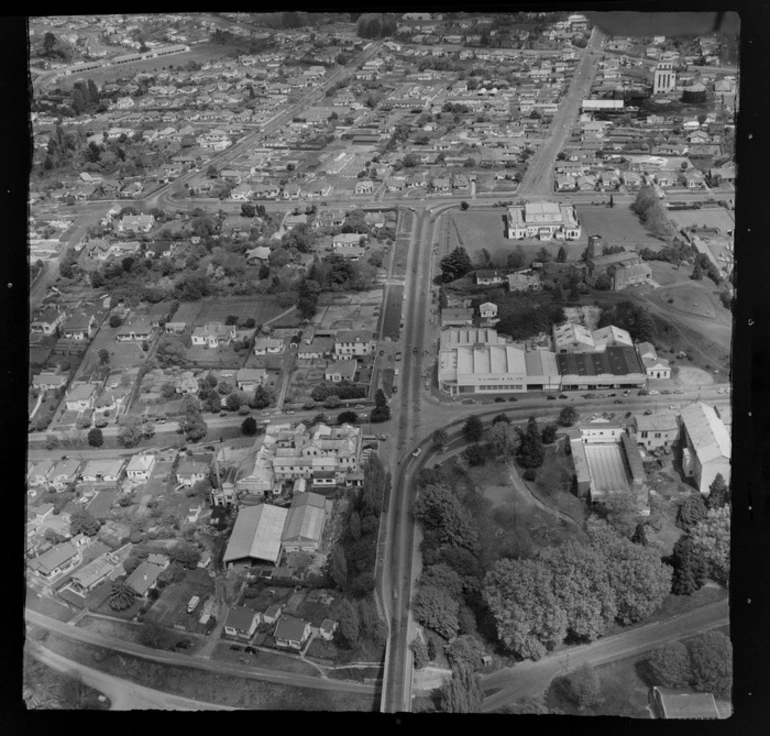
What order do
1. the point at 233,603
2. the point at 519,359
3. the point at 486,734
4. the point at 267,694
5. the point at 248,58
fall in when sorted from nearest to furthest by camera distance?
the point at 486,734, the point at 267,694, the point at 233,603, the point at 519,359, the point at 248,58

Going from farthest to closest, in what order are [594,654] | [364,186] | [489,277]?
[364,186]
[489,277]
[594,654]

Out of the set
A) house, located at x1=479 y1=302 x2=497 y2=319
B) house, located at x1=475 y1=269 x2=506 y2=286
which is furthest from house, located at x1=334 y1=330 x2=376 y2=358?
house, located at x1=475 y1=269 x2=506 y2=286

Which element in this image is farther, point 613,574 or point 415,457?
point 415,457

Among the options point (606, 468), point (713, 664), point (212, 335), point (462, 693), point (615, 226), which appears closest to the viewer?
point (713, 664)

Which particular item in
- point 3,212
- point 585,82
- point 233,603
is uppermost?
point 3,212

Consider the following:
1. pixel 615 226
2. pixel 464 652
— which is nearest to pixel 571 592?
pixel 464 652

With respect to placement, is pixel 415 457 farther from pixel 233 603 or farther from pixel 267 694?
pixel 267 694

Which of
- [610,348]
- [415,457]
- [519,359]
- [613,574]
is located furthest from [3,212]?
[610,348]

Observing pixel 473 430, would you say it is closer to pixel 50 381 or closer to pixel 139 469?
pixel 139 469
